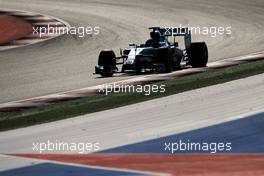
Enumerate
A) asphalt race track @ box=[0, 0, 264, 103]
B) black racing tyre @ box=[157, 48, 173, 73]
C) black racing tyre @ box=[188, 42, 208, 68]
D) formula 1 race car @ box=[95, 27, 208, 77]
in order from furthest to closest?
black racing tyre @ box=[188, 42, 208, 68]
asphalt race track @ box=[0, 0, 264, 103]
formula 1 race car @ box=[95, 27, 208, 77]
black racing tyre @ box=[157, 48, 173, 73]

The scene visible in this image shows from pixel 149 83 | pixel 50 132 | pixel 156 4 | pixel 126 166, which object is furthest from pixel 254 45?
pixel 126 166

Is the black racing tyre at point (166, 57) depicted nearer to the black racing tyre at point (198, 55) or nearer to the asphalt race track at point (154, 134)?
the black racing tyre at point (198, 55)

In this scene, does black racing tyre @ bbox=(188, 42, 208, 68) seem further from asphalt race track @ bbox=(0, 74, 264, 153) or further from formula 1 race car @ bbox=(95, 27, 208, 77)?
asphalt race track @ bbox=(0, 74, 264, 153)

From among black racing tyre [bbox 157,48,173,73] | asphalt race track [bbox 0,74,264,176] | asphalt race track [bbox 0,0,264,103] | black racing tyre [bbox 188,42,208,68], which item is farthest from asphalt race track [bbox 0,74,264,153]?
black racing tyre [bbox 188,42,208,68]

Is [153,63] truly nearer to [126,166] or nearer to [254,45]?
[254,45]

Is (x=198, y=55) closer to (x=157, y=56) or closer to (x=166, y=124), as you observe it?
(x=157, y=56)

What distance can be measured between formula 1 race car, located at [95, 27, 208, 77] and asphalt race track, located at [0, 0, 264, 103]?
0.49 meters

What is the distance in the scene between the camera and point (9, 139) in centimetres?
1460

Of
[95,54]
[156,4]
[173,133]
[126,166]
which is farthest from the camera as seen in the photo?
[156,4]

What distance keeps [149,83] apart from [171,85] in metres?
1.21

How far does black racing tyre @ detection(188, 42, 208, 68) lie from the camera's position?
2322cm

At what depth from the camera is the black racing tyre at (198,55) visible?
23.2 m

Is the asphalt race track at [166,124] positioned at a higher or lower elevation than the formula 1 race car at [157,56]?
lower

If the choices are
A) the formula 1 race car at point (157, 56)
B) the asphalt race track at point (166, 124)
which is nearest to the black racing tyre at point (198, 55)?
the formula 1 race car at point (157, 56)
